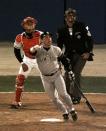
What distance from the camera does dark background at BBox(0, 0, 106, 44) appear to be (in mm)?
30750

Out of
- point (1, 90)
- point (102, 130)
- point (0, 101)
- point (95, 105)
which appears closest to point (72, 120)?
point (102, 130)

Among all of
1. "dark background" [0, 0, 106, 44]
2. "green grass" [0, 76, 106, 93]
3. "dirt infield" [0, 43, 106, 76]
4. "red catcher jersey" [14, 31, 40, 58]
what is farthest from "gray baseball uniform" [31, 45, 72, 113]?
"dark background" [0, 0, 106, 44]

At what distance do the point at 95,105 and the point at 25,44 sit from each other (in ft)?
6.67

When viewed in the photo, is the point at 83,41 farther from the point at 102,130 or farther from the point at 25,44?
the point at 102,130

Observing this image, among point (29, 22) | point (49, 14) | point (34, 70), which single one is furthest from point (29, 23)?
point (49, 14)

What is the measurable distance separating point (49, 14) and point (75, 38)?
17666mm

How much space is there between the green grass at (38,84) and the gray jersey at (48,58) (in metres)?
5.05

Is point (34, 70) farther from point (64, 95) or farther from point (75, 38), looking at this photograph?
point (64, 95)

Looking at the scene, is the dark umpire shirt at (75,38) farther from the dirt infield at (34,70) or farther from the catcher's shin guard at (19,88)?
the dirt infield at (34,70)

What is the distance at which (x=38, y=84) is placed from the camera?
17266 mm

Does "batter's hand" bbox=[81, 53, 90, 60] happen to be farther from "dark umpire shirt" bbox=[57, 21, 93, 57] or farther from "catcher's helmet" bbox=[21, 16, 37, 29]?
"catcher's helmet" bbox=[21, 16, 37, 29]

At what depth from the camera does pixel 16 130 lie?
971 centimetres

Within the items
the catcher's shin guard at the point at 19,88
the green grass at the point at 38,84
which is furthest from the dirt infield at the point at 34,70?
the catcher's shin guard at the point at 19,88

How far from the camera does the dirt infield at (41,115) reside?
10031 millimetres
